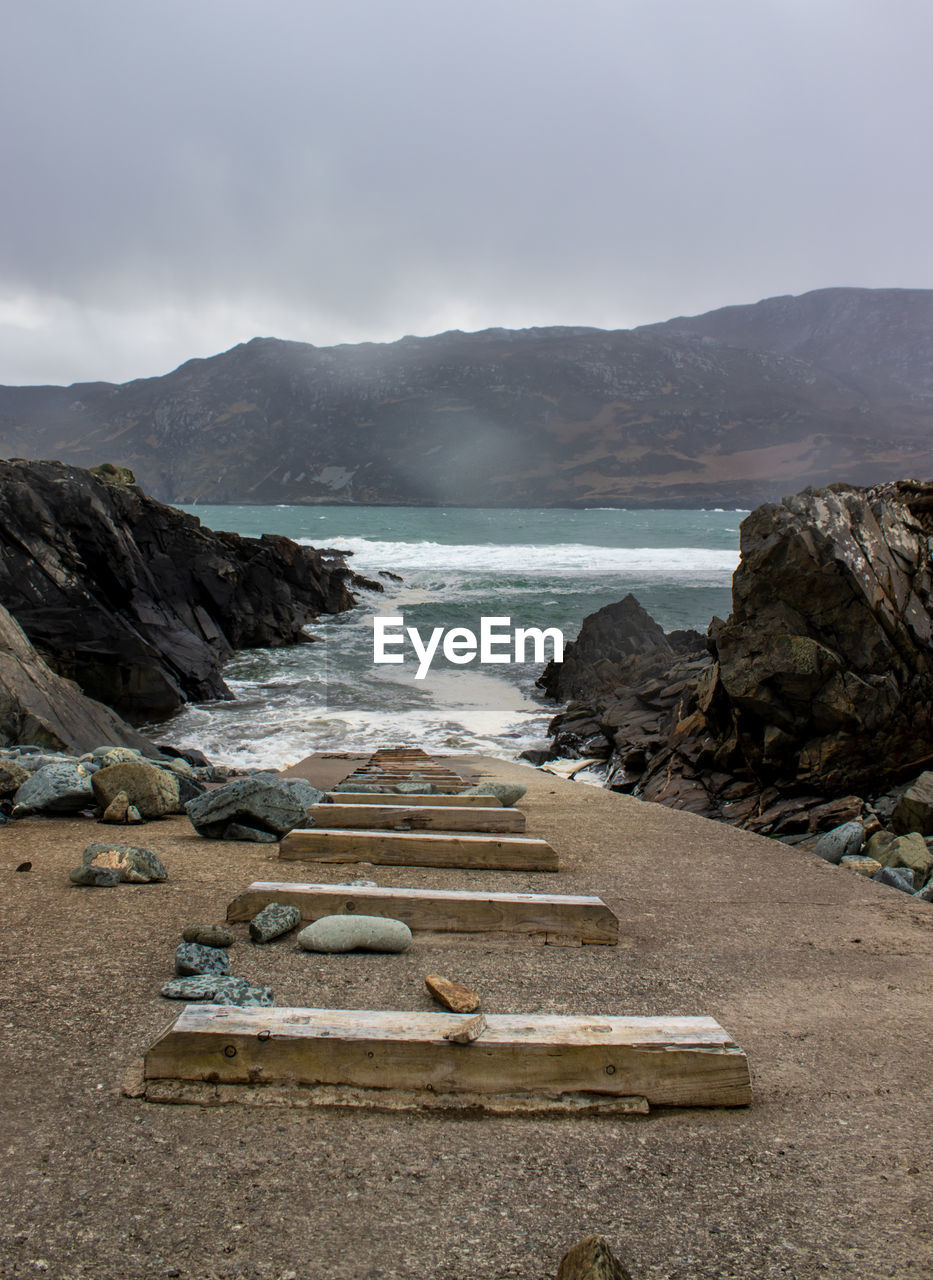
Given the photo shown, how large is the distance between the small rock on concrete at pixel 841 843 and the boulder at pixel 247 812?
3241 mm

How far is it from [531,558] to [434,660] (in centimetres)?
3269

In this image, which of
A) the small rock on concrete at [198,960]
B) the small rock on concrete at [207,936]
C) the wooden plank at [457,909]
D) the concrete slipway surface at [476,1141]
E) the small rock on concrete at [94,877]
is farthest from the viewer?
the small rock on concrete at [94,877]

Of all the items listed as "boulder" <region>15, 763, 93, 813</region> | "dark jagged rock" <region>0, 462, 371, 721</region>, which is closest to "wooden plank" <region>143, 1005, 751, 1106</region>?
"boulder" <region>15, 763, 93, 813</region>

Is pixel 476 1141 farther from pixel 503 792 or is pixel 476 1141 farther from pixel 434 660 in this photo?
pixel 434 660

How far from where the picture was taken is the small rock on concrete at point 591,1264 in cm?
142

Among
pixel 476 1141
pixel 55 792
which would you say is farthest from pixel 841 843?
pixel 55 792

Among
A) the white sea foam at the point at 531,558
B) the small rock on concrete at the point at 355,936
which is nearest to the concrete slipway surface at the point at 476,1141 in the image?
the small rock on concrete at the point at 355,936

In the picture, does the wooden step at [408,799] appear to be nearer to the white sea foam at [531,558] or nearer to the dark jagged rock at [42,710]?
the dark jagged rock at [42,710]

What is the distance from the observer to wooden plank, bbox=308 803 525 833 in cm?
473

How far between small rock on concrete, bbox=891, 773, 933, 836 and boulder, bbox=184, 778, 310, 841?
3909 millimetres

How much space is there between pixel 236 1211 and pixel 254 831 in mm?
3163

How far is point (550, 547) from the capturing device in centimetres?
5791

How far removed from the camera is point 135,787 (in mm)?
5188

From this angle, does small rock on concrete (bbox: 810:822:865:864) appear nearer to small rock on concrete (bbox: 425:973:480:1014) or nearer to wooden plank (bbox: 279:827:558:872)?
wooden plank (bbox: 279:827:558:872)
